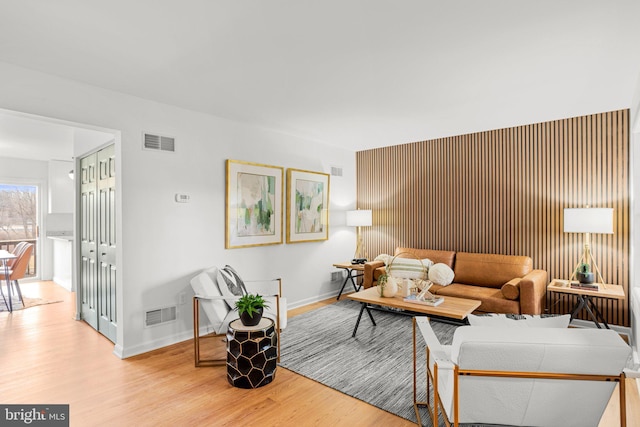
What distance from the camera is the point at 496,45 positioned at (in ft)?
7.72

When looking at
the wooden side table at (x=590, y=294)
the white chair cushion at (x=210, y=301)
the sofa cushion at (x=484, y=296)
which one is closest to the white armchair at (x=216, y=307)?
the white chair cushion at (x=210, y=301)

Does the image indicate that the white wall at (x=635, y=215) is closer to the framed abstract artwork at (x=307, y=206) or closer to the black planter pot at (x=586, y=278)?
the black planter pot at (x=586, y=278)

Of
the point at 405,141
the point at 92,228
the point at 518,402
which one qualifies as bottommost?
the point at 518,402

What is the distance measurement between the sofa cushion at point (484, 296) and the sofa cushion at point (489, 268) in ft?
0.38

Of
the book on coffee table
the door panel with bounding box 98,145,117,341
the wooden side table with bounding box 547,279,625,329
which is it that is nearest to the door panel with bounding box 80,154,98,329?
the door panel with bounding box 98,145,117,341

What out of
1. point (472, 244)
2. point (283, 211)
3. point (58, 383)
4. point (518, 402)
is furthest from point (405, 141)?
point (58, 383)

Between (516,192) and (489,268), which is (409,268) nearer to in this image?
(489,268)

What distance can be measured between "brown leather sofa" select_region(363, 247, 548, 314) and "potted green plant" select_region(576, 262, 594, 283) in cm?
36

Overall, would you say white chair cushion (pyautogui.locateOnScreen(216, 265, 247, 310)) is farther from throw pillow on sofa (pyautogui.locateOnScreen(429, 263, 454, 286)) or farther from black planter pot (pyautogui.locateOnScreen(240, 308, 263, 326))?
throw pillow on sofa (pyautogui.locateOnScreen(429, 263, 454, 286))

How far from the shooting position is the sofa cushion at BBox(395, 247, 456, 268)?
4904 mm

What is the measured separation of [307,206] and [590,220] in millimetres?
3393

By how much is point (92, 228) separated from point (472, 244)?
490cm

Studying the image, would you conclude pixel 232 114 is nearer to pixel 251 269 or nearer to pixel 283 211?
pixel 283 211

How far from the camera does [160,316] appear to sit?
3.57 metres
